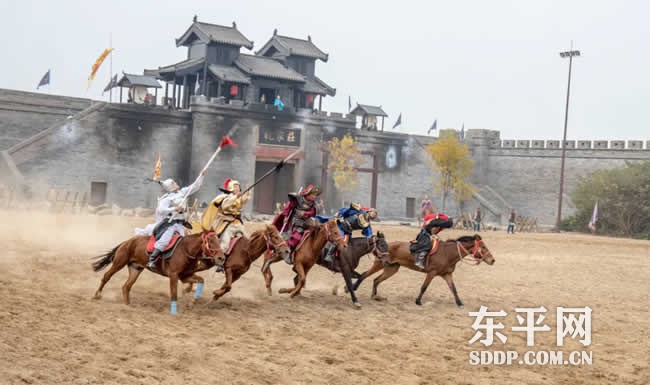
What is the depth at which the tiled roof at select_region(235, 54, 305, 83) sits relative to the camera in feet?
160

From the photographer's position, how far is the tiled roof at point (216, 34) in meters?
48.7

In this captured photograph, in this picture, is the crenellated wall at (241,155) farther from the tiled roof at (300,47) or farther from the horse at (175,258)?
the horse at (175,258)

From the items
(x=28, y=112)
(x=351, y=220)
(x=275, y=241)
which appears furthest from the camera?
(x=28, y=112)

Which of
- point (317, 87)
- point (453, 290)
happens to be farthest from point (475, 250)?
point (317, 87)

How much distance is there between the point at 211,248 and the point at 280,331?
70.3 inches

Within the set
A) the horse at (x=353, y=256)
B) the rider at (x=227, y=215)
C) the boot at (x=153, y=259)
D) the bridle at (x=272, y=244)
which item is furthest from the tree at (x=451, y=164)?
the boot at (x=153, y=259)

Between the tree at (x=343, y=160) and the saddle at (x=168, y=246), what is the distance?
36.4 meters

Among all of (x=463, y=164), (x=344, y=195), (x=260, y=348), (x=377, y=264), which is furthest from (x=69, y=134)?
(x=260, y=348)

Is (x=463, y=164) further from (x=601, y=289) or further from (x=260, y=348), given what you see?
(x=260, y=348)

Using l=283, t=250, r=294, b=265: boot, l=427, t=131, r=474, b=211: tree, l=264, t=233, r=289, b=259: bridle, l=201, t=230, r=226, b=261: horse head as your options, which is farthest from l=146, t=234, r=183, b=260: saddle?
l=427, t=131, r=474, b=211: tree

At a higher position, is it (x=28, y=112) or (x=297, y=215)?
(x=28, y=112)

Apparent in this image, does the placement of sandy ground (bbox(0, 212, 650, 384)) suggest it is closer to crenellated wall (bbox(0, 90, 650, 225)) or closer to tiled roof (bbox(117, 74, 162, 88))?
crenellated wall (bbox(0, 90, 650, 225))

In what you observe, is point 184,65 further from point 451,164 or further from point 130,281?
point 130,281

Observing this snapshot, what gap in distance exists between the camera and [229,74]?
47844mm
